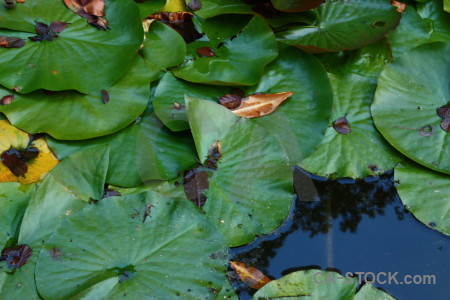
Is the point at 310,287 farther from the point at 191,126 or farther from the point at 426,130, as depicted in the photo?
the point at 426,130

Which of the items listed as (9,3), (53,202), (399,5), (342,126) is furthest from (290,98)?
(9,3)

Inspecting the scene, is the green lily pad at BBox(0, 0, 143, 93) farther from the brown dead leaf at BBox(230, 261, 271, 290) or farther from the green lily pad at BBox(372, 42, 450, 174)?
the green lily pad at BBox(372, 42, 450, 174)

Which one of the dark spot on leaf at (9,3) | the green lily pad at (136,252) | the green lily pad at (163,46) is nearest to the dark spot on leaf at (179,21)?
the green lily pad at (163,46)

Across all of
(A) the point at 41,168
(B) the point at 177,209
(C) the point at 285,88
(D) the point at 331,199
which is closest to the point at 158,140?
(B) the point at 177,209

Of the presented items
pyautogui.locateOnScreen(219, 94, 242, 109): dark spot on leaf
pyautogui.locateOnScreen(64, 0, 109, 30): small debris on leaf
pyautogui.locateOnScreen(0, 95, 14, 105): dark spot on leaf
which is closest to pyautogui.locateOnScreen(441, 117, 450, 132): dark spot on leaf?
pyautogui.locateOnScreen(219, 94, 242, 109): dark spot on leaf

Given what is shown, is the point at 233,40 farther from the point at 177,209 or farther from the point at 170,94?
the point at 177,209

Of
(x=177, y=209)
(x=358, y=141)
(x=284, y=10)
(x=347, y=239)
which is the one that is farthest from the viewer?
(x=284, y=10)
